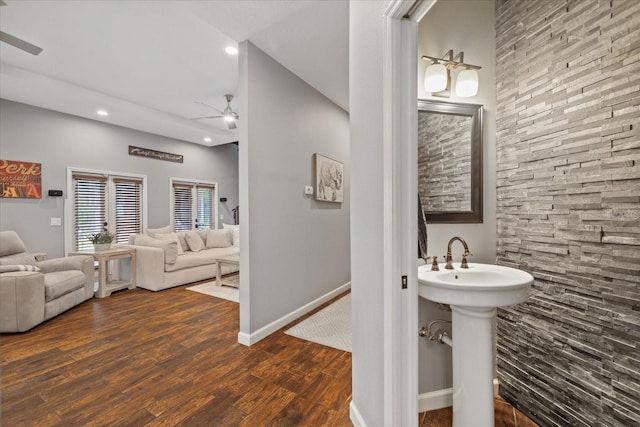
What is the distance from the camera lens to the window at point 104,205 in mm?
4766

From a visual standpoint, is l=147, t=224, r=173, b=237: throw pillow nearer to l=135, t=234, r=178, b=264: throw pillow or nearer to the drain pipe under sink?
l=135, t=234, r=178, b=264: throw pillow

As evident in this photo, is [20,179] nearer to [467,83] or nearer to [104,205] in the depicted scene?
[104,205]

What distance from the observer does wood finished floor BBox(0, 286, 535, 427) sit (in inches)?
62.9

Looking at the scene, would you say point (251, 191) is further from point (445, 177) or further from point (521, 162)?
point (521, 162)

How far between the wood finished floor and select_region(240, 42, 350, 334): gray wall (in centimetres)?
43

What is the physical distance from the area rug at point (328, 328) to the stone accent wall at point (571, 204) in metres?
1.27

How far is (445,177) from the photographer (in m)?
1.81

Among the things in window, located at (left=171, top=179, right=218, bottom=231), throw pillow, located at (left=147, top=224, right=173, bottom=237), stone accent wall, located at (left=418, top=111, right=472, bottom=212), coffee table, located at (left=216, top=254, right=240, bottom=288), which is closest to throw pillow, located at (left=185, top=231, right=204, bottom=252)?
throw pillow, located at (left=147, top=224, right=173, bottom=237)

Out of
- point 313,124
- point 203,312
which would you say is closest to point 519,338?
point 313,124

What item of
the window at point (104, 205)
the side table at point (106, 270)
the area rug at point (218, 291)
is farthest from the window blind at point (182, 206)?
the area rug at point (218, 291)

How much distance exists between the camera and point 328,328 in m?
2.82

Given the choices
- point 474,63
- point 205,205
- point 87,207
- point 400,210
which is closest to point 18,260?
point 87,207

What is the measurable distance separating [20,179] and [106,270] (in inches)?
73.3

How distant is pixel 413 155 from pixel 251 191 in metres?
1.67
